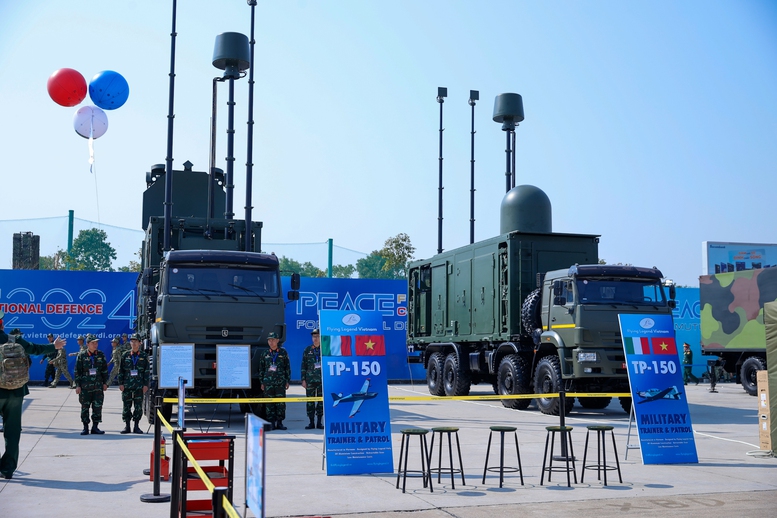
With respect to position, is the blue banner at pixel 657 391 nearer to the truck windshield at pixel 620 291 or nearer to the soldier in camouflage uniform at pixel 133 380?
the truck windshield at pixel 620 291

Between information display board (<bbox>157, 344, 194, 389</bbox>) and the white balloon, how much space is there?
786 cm

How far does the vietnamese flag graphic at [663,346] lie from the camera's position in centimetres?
1070

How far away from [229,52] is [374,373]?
14.2 meters

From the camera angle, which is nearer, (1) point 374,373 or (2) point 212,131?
(1) point 374,373

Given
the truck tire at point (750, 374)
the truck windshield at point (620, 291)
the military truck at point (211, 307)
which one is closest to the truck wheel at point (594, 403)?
the truck windshield at point (620, 291)

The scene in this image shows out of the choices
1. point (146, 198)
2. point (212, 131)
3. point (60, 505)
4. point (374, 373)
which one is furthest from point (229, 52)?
point (60, 505)

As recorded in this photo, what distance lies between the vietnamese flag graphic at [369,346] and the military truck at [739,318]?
16.5 metres

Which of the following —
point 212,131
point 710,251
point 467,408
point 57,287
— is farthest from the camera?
point 710,251

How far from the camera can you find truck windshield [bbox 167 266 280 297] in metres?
14.3

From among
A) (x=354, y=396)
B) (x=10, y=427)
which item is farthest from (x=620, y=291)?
(x=10, y=427)

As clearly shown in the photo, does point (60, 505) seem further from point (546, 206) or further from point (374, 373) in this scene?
point (546, 206)

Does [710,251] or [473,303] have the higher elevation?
[710,251]

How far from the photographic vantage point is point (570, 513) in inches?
286

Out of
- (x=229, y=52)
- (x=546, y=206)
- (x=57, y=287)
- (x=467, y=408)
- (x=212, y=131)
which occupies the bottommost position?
(x=467, y=408)
